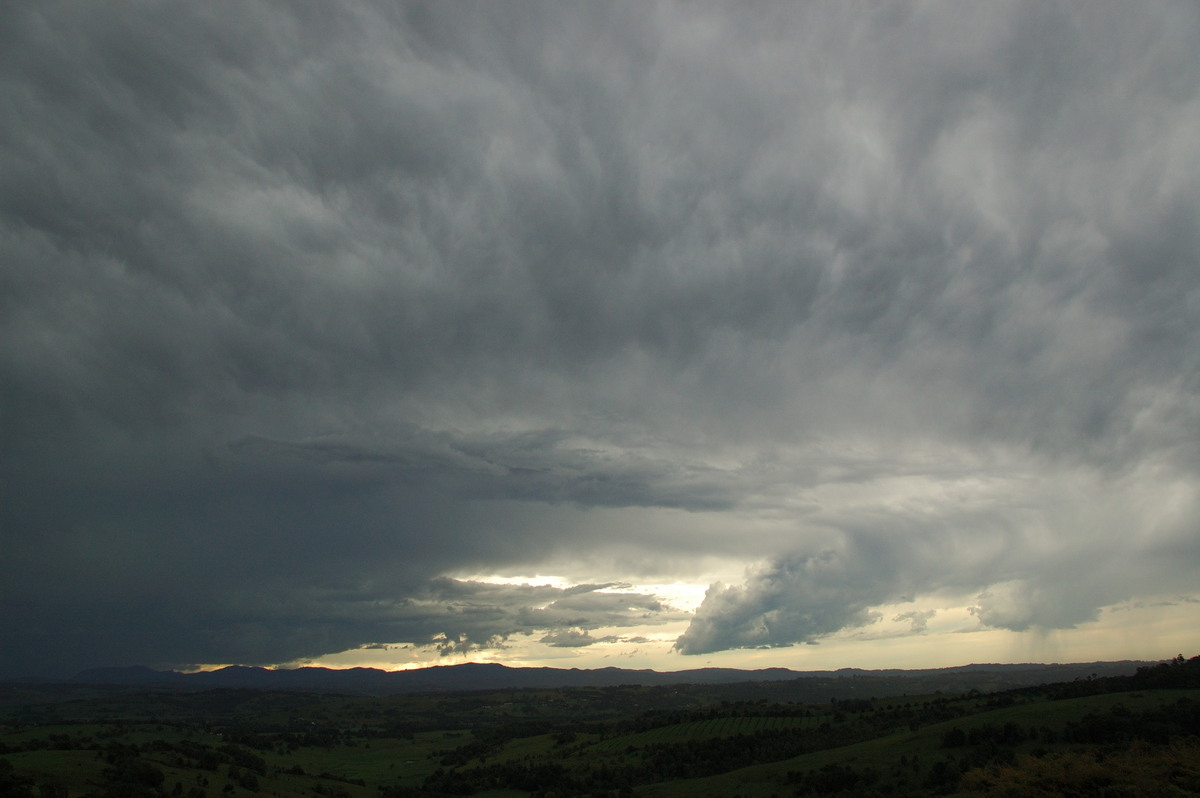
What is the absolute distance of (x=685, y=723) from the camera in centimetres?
15862

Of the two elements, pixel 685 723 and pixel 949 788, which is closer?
pixel 949 788

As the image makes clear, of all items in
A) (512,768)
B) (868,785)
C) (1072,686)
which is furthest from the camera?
(512,768)

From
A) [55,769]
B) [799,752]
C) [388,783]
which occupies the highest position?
[55,769]

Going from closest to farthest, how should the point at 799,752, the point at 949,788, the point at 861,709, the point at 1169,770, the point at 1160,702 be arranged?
the point at 1169,770 < the point at 949,788 < the point at 1160,702 < the point at 799,752 < the point at 861,709

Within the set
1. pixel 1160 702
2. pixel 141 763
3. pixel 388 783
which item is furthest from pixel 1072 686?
pixel 141 763

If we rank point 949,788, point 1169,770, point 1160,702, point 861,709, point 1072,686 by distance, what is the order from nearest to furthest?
point 1169,770 < point 949,788 < point 1160,702 < point 1072,686 < point 861,709

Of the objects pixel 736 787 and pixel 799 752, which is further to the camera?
pixel 799 752

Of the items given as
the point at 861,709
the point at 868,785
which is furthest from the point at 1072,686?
the point at 868,785

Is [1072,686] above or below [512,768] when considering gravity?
above

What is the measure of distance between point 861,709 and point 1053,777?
375 feet

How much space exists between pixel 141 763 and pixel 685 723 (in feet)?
385

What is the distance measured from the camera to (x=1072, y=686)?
113562mm

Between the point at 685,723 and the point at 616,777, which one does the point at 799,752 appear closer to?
the point at 616,777

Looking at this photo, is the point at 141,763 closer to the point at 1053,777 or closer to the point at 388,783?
the point at 388,783
